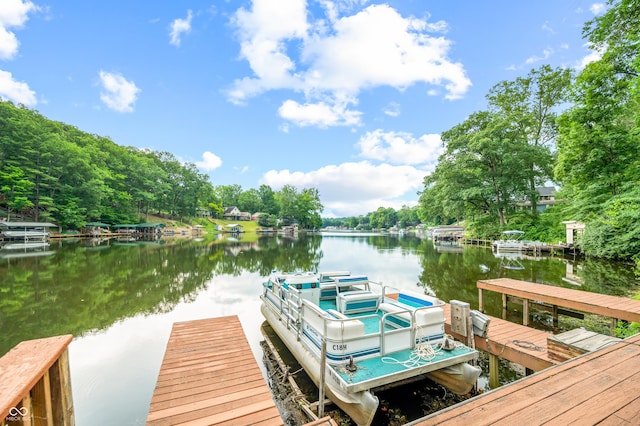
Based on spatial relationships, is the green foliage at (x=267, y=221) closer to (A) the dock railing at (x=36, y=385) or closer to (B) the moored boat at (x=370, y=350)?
(B) the moored boat at (x=370, y=350)

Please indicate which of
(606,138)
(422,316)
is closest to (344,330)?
(422,316)

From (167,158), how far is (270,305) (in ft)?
249

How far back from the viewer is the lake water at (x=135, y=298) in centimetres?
553

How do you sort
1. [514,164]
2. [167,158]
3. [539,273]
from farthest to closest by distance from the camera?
1. [167,158]
2. [514,164]
3. [539,273]

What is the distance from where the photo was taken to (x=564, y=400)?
2.35 meters

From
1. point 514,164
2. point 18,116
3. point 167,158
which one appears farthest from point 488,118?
Answer: point 167,158

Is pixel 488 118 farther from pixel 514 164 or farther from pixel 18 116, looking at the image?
pixel 18 116

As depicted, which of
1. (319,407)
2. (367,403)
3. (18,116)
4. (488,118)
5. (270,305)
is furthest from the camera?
(18,116)

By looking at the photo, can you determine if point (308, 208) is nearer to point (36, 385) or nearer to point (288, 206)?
point (288, 206)

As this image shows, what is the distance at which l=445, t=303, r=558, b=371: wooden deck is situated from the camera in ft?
15.5

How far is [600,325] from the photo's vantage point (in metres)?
7.65

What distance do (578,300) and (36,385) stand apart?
29.8 feet

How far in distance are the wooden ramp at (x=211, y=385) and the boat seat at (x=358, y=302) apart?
209 cm

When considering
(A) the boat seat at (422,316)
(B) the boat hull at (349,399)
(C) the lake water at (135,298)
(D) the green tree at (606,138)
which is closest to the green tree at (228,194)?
(C) the lake water at (135,298)
